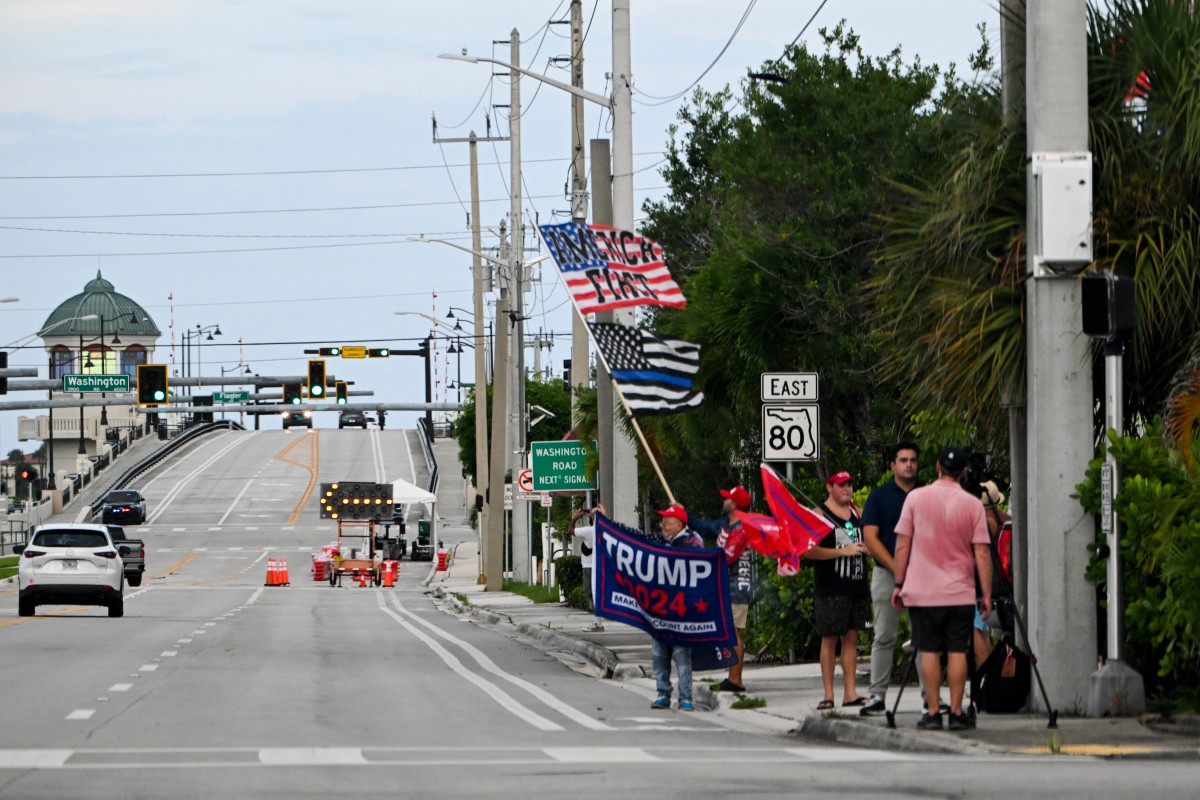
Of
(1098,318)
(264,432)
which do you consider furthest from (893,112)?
(264,432)

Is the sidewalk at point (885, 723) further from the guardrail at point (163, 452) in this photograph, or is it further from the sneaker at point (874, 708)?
the guardrail at point (163, 452)

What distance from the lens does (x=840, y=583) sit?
47.7 ft

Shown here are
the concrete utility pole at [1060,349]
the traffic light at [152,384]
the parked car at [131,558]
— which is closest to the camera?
the concrete utility pole at [1060,349]

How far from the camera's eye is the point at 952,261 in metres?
14.2

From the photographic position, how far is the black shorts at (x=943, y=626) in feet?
39.9

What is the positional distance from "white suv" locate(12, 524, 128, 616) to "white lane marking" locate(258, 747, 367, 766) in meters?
22.7

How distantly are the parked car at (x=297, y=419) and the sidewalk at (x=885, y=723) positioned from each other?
336 feet

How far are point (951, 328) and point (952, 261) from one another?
0.60 m

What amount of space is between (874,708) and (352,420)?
12764cm

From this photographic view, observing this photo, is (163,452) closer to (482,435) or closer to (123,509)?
(123,509)

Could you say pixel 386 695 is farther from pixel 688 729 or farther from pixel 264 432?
pixel 264 432

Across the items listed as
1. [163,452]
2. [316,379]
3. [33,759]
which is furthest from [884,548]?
[163,452]

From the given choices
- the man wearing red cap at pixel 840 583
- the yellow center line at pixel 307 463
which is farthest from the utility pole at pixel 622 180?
the yellow center line at pixel 307 463

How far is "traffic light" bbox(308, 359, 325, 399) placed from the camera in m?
62.2
